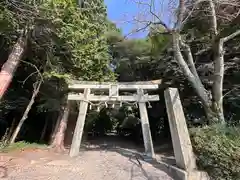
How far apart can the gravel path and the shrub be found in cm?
85

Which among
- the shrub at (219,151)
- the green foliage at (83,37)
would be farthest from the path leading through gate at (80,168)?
the green foliage at (83,37)

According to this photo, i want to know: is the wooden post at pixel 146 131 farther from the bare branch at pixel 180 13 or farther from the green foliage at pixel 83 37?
the bare branch at pixel 180 13

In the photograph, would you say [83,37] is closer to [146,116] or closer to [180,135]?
[146,116]

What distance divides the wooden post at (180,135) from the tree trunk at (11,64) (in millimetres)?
4024

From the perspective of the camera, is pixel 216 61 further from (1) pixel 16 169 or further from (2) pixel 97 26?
(1) pixel 16 169

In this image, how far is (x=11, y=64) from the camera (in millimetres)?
6148

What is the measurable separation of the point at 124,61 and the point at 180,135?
6.25 meters

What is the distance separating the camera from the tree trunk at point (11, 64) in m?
5.86

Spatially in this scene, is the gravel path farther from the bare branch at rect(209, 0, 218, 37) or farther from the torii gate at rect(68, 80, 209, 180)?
the bare branch at rect(209, 0, 218, 37)

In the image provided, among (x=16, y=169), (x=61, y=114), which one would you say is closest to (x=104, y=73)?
(x=61, y=114)

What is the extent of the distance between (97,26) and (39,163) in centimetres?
434

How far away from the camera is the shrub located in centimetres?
433

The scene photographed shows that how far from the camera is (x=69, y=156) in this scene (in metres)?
6.59

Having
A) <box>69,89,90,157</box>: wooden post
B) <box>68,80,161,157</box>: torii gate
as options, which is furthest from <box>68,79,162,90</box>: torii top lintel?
<box>69,89,90,157</box>: wooden post
